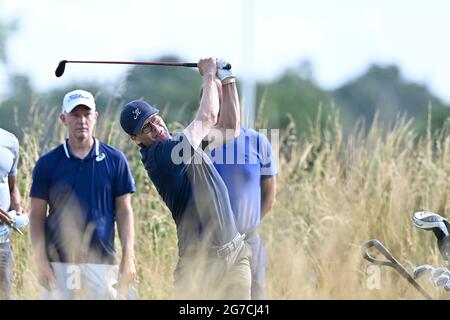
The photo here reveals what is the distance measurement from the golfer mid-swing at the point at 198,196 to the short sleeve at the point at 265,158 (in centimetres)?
100

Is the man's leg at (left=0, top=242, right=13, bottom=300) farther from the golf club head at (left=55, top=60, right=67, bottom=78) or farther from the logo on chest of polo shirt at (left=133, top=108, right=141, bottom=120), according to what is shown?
the logo on chest of polo shirt at (left=133, top=108, right=141, bottom=120)

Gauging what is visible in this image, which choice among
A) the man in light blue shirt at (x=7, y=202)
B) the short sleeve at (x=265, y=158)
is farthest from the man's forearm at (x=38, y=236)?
the short sleeve at (x=265, y=158)

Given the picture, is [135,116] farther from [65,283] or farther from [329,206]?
[329,206]

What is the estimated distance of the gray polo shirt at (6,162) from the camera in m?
8.38

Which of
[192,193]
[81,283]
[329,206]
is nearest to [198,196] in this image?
[192,193]

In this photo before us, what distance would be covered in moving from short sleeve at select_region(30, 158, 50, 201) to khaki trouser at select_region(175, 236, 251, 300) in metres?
1.06

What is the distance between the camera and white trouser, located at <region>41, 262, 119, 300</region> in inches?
313

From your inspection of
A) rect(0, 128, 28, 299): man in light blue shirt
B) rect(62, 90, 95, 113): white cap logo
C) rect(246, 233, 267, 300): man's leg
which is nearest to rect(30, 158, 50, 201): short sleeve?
rect(0, 128, 28, 299): man in light blue shirt

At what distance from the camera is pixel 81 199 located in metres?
8.07

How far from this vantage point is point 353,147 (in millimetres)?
11344

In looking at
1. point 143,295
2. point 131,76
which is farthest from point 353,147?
point 143,295

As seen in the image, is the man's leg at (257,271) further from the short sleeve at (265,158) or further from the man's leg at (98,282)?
the man's leg at (98,282)
